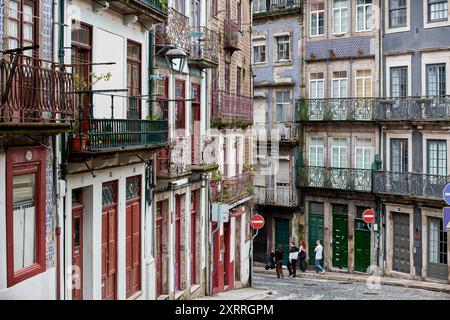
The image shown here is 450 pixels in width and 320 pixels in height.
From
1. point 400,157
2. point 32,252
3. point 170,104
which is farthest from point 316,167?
point 32,252

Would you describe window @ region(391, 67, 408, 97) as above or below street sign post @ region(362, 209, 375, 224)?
above

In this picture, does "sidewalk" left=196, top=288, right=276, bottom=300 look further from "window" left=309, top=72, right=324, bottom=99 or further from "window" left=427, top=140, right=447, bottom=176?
"window" left=309, top=72, right=324, bottom=99

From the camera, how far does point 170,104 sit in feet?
58.8

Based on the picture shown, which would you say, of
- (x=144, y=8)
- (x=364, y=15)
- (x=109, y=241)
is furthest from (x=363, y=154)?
(x=109, y=241)

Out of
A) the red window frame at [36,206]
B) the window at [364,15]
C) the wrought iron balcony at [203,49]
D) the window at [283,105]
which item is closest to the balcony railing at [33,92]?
the red window frame at [36,206]

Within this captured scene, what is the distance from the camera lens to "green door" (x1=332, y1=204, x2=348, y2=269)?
3169 centimetres

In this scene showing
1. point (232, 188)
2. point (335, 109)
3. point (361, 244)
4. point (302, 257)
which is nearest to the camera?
point (232, 188)

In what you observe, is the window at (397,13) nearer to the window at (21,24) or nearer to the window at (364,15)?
the window at (364,15)

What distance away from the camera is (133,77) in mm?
15375

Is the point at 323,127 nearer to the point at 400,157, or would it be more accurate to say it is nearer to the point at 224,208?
the point at 400,157

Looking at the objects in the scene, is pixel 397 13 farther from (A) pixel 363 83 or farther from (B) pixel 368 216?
(B) pixel 368 216

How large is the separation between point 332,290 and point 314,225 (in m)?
7.43

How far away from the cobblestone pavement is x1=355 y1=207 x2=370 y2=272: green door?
1.99 meters

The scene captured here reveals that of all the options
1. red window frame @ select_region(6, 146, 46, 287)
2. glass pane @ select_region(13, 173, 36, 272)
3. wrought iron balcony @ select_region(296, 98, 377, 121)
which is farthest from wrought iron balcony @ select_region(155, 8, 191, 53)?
wrought iron balcony @ select_region(296, 98, 377, 121)
